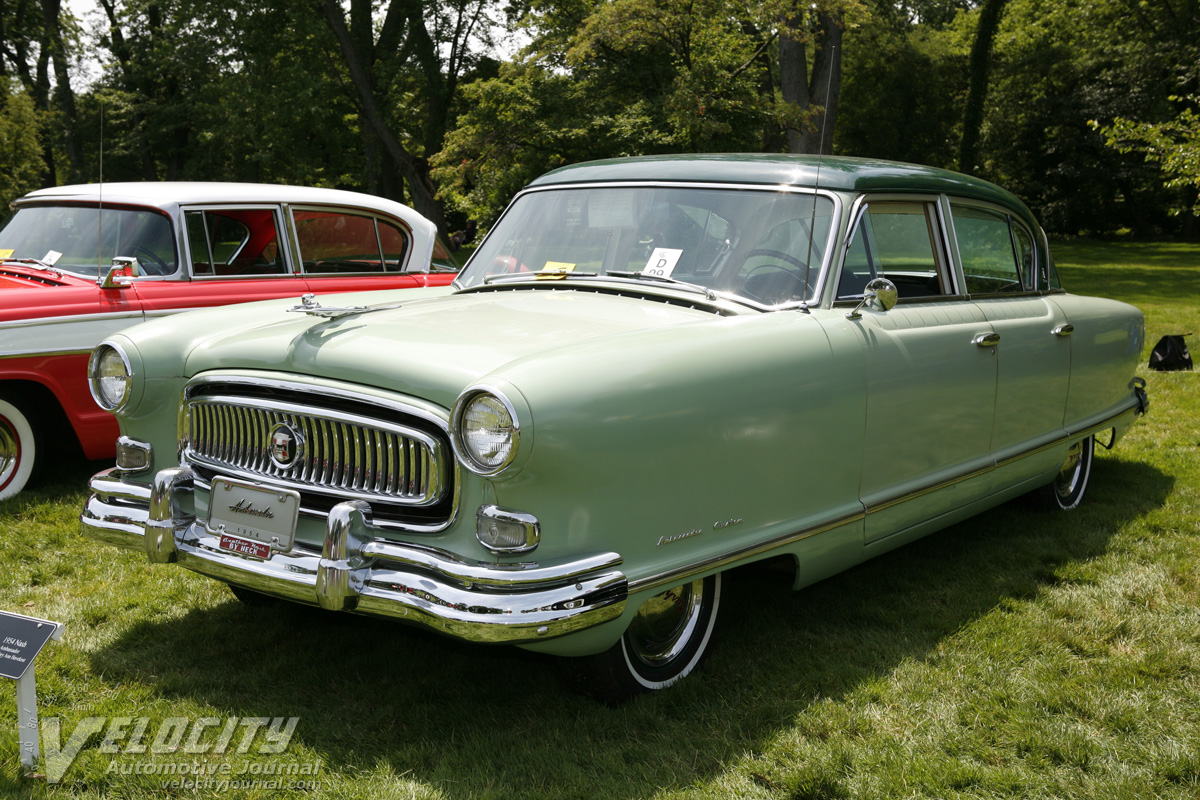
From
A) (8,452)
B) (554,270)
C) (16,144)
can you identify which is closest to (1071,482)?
(554,270)

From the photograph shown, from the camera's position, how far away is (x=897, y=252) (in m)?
4.25

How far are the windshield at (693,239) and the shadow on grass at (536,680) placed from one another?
1100 mm

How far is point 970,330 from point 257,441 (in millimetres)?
2861

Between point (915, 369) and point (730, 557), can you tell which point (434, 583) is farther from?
point (915, 369)

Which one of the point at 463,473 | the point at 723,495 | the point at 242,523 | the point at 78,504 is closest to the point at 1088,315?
the point at 723,495

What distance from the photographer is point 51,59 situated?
2961 centimetres

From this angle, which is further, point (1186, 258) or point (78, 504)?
point (1186, 258)

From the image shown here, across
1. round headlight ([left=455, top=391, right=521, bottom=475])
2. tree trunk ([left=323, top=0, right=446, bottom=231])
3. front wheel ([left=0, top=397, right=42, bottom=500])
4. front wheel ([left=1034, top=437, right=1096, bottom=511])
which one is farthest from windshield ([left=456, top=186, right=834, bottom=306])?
tree trunk ([left=323, top=0, right=446, bottom=231])

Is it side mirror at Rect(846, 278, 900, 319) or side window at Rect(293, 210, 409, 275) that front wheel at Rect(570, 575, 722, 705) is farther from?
side window at Rect(293, 210, 409, 275)

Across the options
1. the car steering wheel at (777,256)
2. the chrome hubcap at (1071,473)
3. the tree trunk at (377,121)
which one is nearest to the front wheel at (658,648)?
the car steering wheel at (777,256)

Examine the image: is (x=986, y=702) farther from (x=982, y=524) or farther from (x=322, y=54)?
(x=322, y=54)

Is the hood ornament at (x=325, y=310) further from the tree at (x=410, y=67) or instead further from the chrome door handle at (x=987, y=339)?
the tree at (x=410, y=67)

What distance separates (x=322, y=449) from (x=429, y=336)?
47 centimetres

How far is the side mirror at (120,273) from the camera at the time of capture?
221 inches
